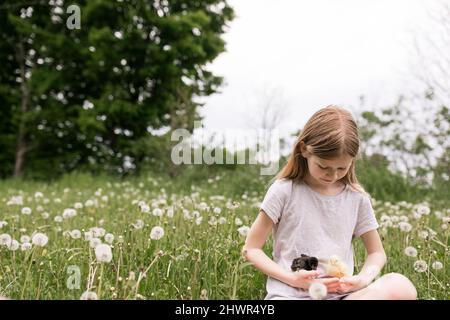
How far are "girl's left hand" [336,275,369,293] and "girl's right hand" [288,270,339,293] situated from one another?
0.07 ft

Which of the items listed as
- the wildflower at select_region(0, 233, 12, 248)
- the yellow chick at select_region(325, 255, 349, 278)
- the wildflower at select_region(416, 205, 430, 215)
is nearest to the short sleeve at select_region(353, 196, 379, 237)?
the yellow chick at select_region(325, 255, 349, 278)

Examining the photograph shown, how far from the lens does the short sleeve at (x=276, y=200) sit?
212 centimetres

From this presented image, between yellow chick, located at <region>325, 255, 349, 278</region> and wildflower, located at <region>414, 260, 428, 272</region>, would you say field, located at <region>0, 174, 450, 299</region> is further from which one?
yellow chick, located at <region>325, 255, 349, 278</region>

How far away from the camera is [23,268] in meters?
2.49

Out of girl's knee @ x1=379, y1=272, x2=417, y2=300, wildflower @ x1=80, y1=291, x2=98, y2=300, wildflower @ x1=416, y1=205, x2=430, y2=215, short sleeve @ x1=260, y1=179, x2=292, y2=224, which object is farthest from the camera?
wildflower @ x1=416, y1=205, x2=430, y2=215

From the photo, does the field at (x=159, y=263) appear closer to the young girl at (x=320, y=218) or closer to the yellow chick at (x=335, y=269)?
the young girl at (x=320, y=218)

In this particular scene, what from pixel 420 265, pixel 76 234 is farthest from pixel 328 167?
pixel 76 234

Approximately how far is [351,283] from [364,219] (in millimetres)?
383

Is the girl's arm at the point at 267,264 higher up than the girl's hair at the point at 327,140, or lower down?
lower down

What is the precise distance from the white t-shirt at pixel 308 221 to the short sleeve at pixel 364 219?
0.04 meters

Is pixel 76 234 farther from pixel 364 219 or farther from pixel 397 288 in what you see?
pixel 397 288

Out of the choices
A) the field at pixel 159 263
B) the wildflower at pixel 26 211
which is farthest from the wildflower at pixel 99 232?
the wildflower at pixel 26 211

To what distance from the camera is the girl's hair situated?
200cm
